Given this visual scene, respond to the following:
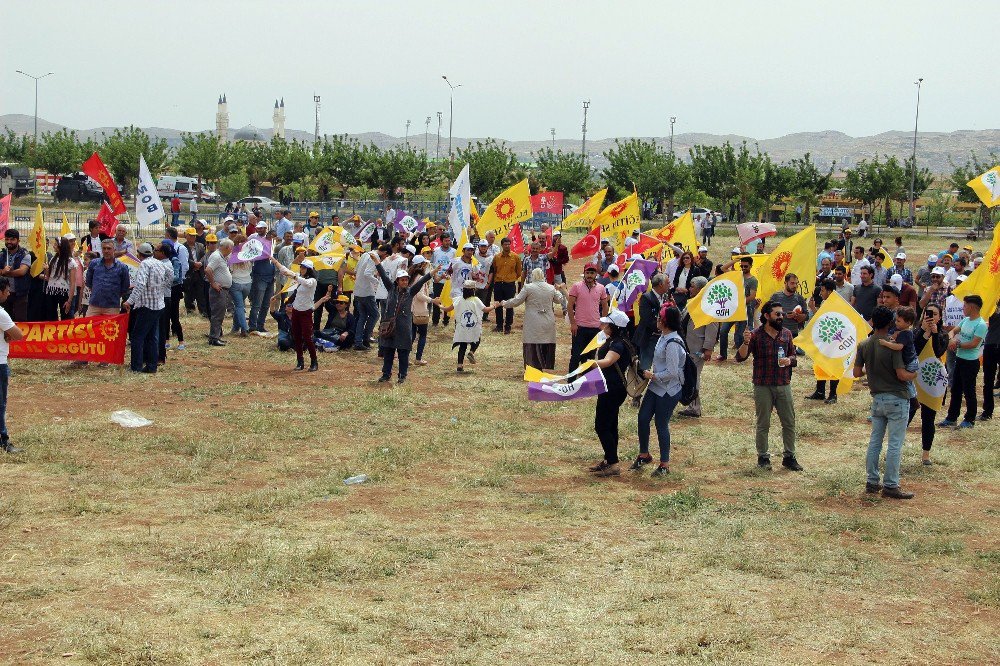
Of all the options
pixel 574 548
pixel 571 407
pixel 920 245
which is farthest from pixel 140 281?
pixel 920 245

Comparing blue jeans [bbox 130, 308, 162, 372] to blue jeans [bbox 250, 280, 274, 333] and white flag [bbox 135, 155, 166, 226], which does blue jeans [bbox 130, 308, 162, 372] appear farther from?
white flag [bbox 135, 155, 166, 226]

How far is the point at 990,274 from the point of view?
13852 millimetres

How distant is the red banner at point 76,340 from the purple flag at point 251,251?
320cm

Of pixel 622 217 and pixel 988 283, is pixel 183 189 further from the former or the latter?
pixel 988 283

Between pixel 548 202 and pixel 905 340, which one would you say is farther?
pixel 548 202

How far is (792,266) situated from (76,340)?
32.3ft

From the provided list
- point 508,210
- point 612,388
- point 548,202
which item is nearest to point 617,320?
point 612,388

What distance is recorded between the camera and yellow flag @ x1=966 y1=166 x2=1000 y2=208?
63.1 feet

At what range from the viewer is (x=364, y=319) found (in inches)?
737

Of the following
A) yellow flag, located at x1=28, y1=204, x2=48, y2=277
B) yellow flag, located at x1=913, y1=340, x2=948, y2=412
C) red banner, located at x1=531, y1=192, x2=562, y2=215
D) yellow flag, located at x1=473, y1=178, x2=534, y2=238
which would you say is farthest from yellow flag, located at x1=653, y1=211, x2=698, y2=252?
red banner, located at x1=531, y1=192, x2=562, y2=215

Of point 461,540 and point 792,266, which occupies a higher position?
point 792,266

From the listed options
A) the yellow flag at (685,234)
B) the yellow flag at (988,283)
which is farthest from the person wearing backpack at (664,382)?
the yellow flag at (685,234)

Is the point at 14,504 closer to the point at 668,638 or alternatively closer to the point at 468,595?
the point at 468,595

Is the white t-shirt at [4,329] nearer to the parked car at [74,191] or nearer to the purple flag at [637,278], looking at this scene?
the purple flag at [637,278]
